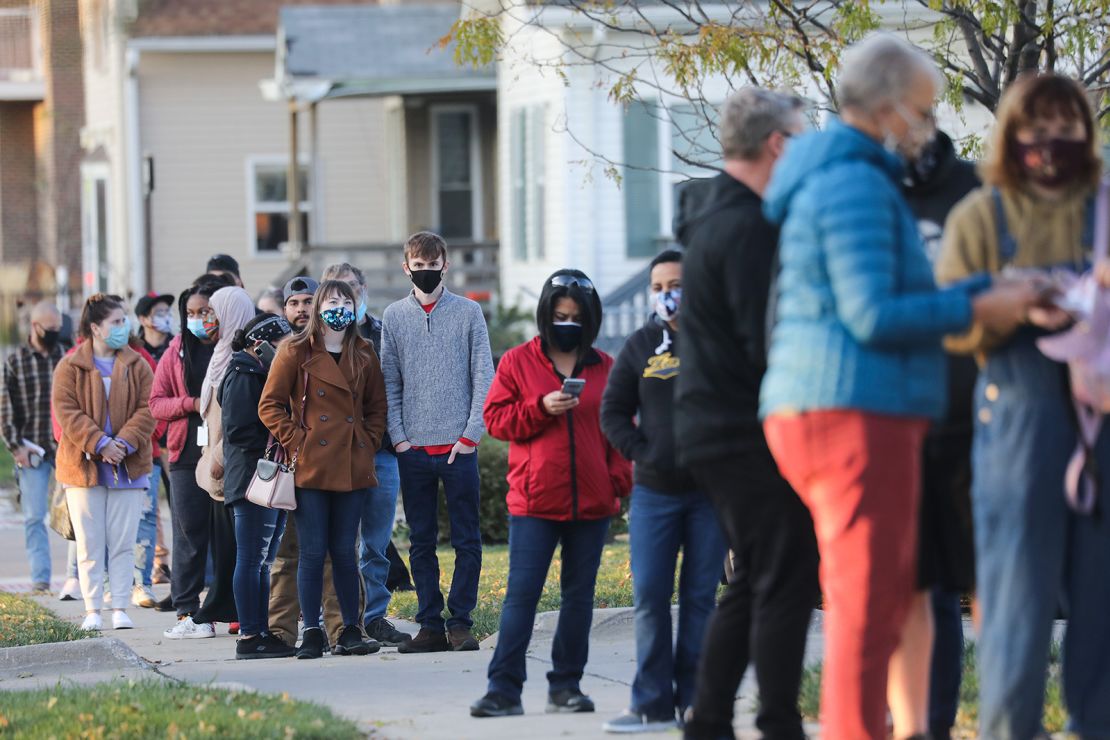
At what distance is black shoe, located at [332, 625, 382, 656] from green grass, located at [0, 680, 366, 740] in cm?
149

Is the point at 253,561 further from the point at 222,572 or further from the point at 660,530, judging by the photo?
the point at 660,530

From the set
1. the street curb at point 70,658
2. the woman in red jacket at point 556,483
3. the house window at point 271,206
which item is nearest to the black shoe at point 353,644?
the street curb at point 70,658

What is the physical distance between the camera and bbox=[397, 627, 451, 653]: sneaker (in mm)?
9133

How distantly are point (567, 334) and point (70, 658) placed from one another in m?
3.57

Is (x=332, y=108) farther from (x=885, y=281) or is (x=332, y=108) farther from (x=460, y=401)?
(x=885, y=281)

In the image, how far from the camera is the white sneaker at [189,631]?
33.6ft

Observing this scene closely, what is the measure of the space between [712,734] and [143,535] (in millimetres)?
7641

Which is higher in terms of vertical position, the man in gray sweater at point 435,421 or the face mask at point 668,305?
the face mask at point 668,305

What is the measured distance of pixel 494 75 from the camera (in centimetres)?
2542

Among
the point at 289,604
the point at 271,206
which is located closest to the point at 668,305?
the point at 289,604

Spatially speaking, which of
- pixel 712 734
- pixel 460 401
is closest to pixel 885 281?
pixel 712 734

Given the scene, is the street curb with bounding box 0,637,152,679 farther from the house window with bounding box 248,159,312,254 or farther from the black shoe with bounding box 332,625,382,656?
the house window with bounding box 248,159,312,254

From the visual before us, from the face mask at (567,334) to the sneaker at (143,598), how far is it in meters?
5.62

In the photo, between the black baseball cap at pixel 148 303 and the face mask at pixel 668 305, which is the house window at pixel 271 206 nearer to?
the black baseball cap at pixel 148 303
